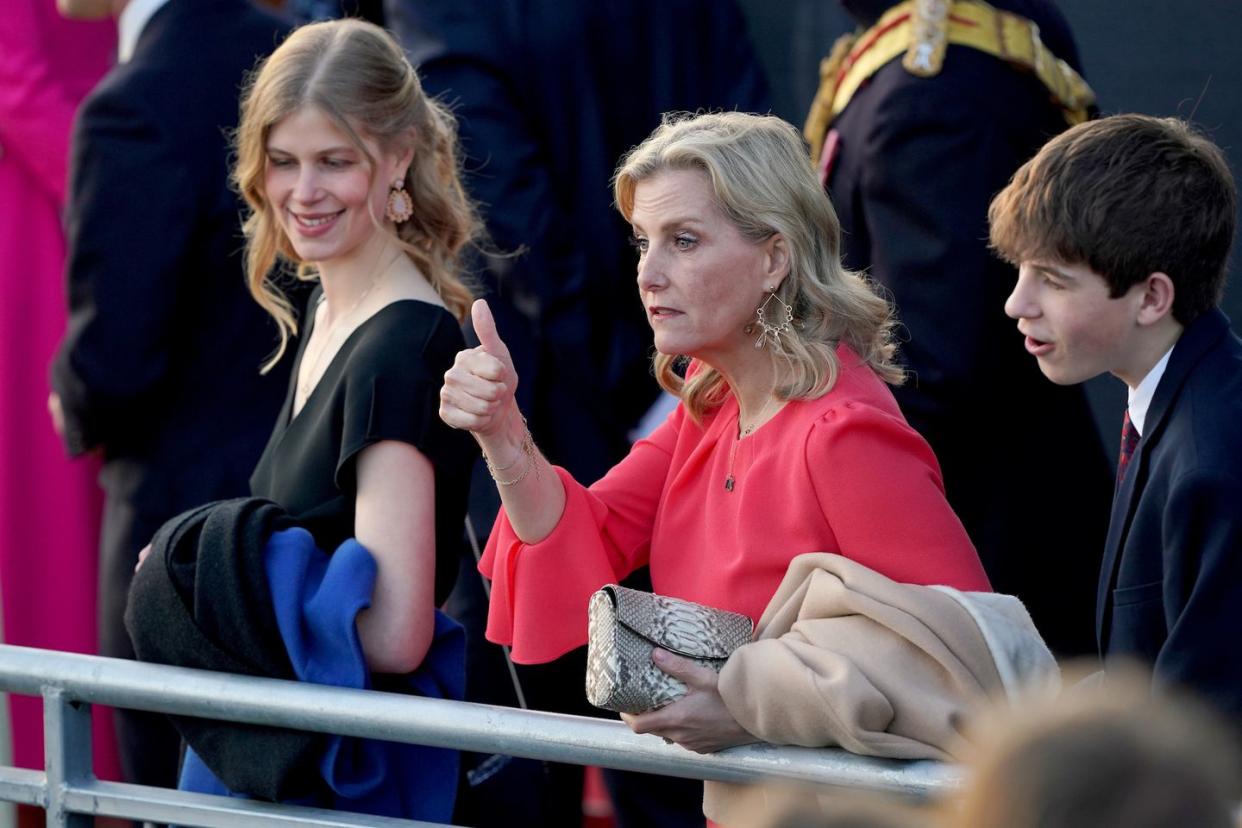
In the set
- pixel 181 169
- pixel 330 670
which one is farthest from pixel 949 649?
pixel 181 169

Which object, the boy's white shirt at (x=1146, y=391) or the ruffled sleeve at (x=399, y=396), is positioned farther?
the ruffled sleeve at (x=399, y=396)

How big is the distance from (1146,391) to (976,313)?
856mm

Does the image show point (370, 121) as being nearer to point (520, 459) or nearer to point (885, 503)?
point (520, 459)

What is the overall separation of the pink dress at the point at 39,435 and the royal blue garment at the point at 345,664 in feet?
6.81

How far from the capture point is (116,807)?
2244mm

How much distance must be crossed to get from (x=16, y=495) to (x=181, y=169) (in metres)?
1.25

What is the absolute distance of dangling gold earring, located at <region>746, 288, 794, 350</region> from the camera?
7.27ft

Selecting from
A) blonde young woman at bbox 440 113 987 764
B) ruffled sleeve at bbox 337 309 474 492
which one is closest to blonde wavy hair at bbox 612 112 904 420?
blonde young woman at bbox 440 113 987 764

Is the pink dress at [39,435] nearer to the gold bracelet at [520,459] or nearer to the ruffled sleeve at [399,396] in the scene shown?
the ruffled sleeve at [399,396]

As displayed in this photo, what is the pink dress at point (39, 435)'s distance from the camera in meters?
4.32

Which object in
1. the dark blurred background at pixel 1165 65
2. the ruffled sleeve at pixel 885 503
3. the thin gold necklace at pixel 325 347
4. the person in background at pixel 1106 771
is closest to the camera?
the person in background at pixel 1106 771

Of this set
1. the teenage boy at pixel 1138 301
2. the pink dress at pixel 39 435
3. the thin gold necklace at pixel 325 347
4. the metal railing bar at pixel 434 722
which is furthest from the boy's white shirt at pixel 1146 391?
the pink dress at pixel 39 435

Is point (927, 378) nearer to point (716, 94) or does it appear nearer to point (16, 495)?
point (716, 94)

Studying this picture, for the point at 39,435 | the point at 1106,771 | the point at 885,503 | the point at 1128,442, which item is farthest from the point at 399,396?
the point at 39,435
